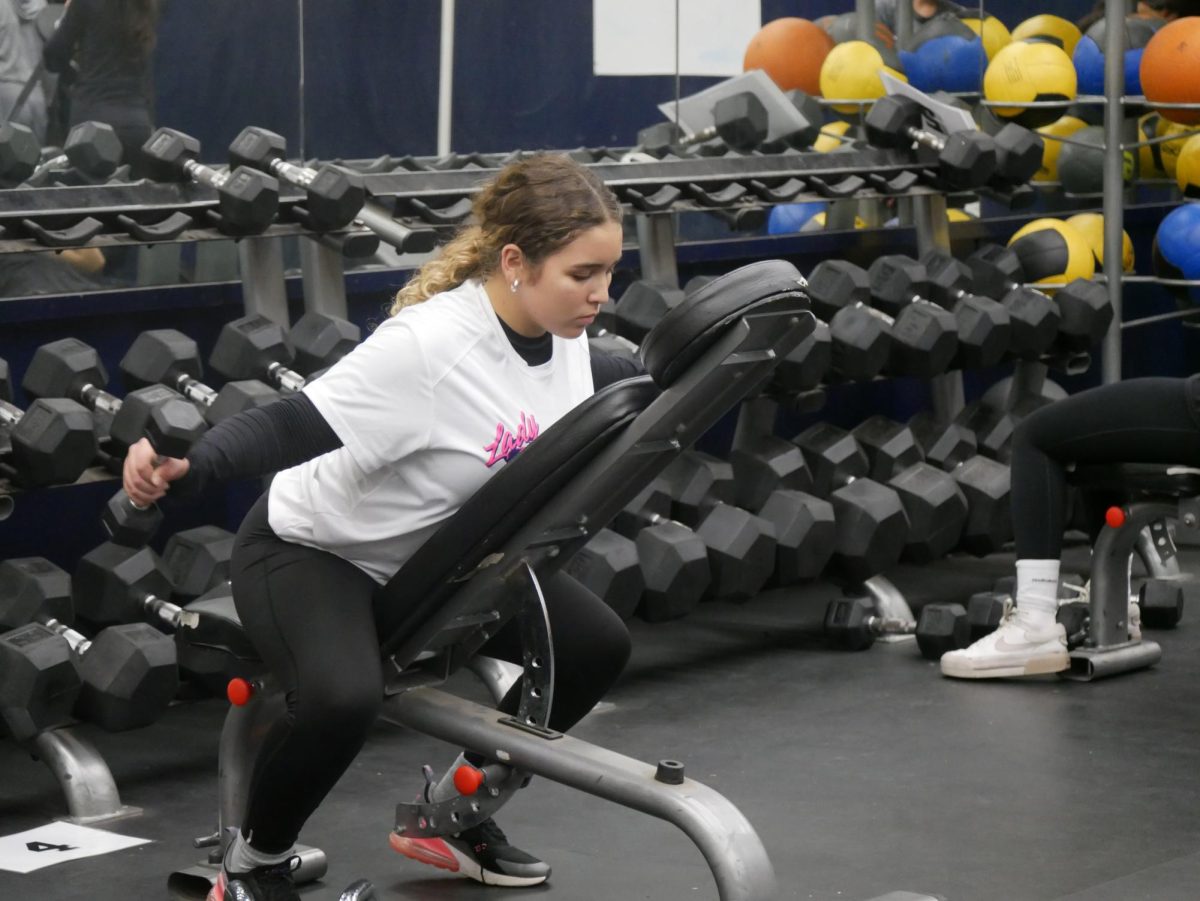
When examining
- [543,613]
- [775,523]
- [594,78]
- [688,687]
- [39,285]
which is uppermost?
[594,78]

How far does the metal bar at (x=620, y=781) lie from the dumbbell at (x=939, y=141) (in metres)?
2.93

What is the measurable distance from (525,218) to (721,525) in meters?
1.89

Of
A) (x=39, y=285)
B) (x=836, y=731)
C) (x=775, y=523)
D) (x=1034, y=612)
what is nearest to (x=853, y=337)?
(x=775, y=523)

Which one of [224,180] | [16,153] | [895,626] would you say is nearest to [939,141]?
[895,626]

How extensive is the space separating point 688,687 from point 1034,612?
0.73 meters

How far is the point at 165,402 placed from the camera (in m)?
2.98

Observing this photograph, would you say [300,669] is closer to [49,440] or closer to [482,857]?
[482,857]

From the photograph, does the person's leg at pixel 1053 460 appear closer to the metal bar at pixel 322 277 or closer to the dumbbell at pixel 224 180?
the metal bar at pixel 322 277

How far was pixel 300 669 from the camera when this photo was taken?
2158mm

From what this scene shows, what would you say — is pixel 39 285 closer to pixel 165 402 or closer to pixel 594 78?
pixel 165 402

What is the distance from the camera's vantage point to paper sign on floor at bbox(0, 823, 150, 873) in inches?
108

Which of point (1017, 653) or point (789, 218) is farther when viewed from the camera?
point (789, 218)

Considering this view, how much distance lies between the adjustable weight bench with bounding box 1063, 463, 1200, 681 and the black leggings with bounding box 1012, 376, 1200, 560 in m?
0.06

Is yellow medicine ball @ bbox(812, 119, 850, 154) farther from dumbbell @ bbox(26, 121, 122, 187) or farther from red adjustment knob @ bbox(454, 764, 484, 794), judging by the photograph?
red adjustment knob @ bbox(454, 764, 484, 794)
